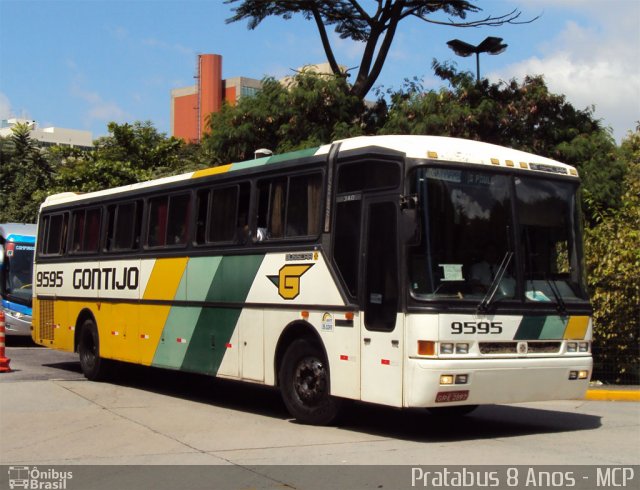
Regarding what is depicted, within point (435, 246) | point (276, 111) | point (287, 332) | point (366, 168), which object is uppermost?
point (276, 111)

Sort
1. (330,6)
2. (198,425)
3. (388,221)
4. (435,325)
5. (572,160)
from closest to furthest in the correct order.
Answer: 1. (435,325)
2. (388,221)
3. (198,425)
4. (572,160)
5. (330,6)

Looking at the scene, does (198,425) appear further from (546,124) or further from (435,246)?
(546,124)

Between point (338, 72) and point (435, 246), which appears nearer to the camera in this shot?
point (435, 246)

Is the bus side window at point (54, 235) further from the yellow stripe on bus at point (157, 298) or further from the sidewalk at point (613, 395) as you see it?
the sidewalk at point (613, 395)

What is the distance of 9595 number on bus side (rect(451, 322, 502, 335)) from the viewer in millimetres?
9109

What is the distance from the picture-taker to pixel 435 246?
9.21m

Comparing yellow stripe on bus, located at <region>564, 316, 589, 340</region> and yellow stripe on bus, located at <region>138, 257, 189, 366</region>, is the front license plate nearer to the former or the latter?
yellow stripe on bus, located at <region>564, 316, 589, 340</region>

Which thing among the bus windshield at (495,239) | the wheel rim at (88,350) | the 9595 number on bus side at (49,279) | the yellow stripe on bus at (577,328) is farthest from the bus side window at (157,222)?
the yellow stripe on bus at (577,328)

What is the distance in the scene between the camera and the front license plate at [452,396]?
902 centimetres

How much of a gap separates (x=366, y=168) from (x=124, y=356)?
22.6 feet

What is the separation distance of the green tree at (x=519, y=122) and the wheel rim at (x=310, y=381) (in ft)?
38.7

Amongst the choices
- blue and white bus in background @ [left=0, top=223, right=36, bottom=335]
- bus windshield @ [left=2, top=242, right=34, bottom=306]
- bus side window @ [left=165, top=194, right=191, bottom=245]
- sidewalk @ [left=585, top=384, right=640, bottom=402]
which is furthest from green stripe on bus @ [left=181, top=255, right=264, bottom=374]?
bus windshield @ [left=2, top=242, right=34, bottom=306]

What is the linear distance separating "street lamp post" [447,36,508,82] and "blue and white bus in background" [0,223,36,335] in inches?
527

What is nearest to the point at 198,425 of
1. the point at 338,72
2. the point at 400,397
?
the point at 400,397
